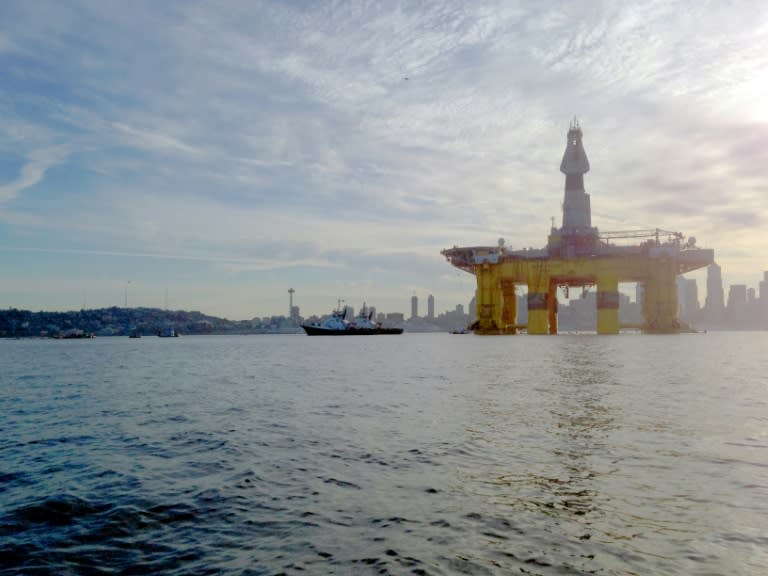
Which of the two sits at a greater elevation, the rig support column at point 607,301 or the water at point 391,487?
the rig support column at point 607,301

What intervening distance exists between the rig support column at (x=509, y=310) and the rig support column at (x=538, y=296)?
8839 millimetres

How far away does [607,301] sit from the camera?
103 meters

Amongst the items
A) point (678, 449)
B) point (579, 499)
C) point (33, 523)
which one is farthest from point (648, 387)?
point (33, 523)

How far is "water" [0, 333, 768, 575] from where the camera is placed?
7.18 meters

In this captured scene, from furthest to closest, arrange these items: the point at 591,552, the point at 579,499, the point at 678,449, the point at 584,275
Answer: the point at 584,275
the point at 678,449
the point at 579,499
the point at 591,552

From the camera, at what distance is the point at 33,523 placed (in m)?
8.59

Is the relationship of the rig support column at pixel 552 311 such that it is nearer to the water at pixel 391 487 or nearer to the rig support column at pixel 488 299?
the rig support column at pixel 488 299

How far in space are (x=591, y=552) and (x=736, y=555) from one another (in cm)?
173

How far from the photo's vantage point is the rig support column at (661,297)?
99.1 meters

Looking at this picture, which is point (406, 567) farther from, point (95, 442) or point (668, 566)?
point (95, 442)

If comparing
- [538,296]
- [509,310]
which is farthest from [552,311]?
[538,296]

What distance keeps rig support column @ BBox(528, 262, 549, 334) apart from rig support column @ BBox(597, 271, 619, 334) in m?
9.13

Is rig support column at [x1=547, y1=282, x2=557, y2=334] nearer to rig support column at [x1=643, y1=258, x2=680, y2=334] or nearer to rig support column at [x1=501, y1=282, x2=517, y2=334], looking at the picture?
rig support column at [x1=501, y1=282, x2=517, y2=334]

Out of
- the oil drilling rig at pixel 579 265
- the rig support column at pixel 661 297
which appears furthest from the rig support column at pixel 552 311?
the rig support column at pixel 661 297
